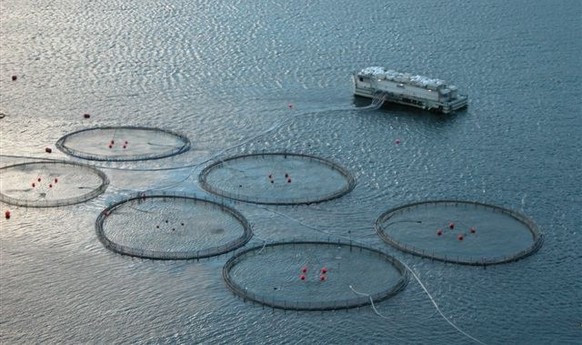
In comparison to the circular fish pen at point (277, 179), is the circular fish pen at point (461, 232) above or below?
below

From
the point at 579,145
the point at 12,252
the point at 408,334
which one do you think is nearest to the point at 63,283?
the point at 12,252

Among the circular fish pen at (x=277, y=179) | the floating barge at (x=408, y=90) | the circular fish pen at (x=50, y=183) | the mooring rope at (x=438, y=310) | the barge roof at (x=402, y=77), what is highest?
the barge roof at (x=402, y=77)

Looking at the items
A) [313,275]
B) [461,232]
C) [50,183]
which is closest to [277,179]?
[313,275]

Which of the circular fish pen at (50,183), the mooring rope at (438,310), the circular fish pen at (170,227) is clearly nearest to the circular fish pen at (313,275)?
the mooring rope at (438,310)

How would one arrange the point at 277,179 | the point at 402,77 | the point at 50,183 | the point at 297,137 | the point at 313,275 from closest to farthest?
1. the point at 313,275
2. the point at 50,183
3. the point at 277,179
4. the point at 297,137
5. the point at 402,77

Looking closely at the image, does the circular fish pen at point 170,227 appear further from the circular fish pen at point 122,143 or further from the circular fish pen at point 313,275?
the circular fish pen at point 122,143

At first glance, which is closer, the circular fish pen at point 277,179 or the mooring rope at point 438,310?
the mooring rope at point 438,310

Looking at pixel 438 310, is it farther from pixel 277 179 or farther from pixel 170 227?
pixel 277 179
